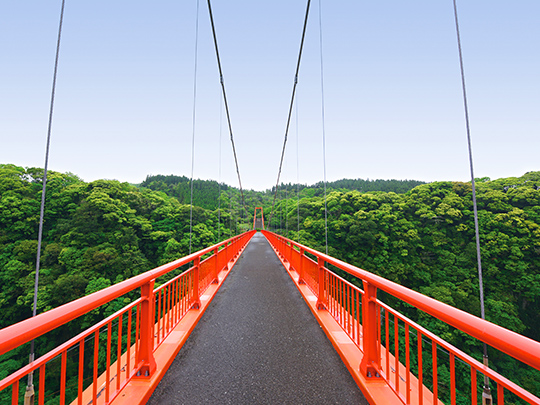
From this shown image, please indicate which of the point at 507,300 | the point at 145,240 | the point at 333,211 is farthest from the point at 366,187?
the point at 145,240

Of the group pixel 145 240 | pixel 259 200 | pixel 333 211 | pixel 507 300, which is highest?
pixel 259 200

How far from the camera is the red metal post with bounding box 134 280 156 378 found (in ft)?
8.14

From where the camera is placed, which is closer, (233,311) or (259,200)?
(233,311)

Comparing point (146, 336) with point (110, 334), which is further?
point (146, 336)

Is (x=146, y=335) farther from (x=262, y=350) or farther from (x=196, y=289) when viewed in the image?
(x=196, y=289)

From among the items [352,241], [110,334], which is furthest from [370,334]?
[352,241]

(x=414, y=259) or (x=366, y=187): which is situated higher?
(x=366, y=187)

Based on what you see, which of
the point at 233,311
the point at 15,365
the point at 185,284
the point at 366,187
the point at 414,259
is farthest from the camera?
the point at 366,187

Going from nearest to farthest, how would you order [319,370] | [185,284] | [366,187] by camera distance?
1. [319,370]
2. [185,284]
3. [366,187]

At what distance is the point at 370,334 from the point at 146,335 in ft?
7.51

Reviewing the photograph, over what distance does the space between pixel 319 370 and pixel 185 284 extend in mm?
2528

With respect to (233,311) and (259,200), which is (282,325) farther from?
(259,200)

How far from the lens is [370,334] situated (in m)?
2.44

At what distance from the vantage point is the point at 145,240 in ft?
96.5
